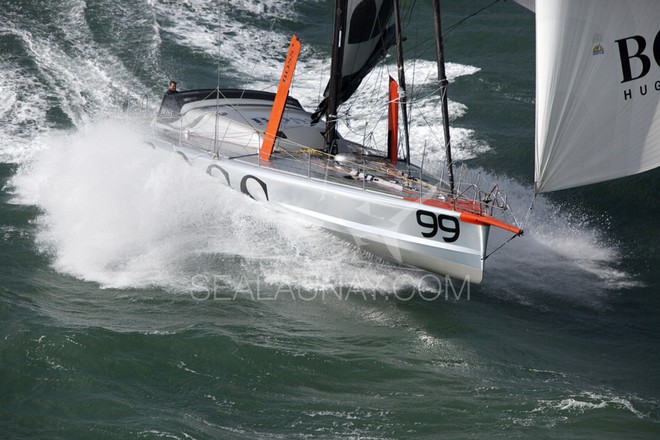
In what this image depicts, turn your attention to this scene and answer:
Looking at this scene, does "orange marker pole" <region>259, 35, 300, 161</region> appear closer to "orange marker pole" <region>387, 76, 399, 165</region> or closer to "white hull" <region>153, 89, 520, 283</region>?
"white hull" <region>153, 89, 520, 283</region>

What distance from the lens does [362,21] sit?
47.3 feet

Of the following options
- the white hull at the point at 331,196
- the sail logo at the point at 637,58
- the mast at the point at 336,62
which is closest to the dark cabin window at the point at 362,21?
Result: the mast at the point at 336,62

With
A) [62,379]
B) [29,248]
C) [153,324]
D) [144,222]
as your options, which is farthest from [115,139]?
[62,379]

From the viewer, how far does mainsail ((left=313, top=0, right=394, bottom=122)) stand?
46.8ft

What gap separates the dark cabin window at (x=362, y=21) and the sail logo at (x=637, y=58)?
17.1ft

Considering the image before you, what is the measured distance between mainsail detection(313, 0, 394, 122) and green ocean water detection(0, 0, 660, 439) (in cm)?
265

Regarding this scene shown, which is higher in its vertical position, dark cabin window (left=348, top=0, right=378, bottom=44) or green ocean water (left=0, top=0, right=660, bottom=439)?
dark cabin window (left=348, top=0, right=378, bottom=44)

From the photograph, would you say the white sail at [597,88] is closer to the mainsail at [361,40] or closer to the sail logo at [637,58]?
the sail logo at [637,58]

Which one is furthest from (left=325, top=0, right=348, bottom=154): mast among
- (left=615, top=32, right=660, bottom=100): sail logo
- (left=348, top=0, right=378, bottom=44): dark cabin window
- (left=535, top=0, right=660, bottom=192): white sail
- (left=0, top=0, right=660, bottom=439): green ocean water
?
(left=615, top=32, right=660, bottom=100): sail logo

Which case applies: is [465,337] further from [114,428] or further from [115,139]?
[115,139]

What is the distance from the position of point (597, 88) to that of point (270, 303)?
5527mm

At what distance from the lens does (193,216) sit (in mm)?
15320

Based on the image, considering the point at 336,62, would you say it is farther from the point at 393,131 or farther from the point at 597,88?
the point at 597,88

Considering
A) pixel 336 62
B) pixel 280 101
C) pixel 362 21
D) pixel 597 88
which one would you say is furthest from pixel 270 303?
pixel 597 88
